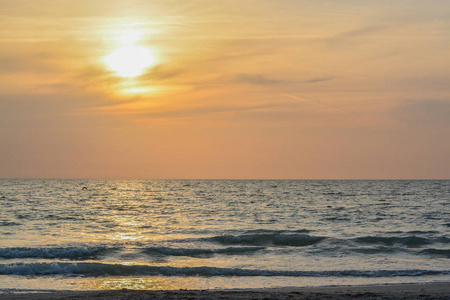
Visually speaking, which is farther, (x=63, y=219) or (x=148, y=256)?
(x=63, y=219)

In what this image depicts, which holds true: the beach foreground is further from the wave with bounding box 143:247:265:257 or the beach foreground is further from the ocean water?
the wave with bounding box 143:247:265:257

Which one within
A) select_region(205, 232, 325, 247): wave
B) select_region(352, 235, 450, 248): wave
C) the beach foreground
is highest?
the beach foreground

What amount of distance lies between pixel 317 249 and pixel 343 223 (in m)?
Result: 13.4

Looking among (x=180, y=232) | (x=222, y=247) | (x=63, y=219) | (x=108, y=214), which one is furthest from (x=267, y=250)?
(x=108, y=214)

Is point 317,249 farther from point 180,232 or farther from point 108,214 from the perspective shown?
point 108,214

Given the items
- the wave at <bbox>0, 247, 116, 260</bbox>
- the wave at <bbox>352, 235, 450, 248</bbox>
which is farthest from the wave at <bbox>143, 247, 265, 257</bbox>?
the wave at <bbox>352, 235, 450, 248</bbox>

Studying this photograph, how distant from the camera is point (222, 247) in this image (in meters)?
28.7

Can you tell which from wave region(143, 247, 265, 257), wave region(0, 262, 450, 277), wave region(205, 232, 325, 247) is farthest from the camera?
wave region(205, 232, 325, 247)

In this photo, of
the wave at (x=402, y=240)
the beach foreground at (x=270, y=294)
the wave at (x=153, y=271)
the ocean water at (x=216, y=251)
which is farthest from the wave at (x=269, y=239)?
the beach foreground at (x=270, y=294)

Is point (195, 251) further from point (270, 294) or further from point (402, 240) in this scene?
point (402, 240)

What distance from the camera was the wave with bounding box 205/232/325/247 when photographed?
3041 centimetres

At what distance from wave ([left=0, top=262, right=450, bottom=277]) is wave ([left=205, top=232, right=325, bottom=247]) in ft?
28.3

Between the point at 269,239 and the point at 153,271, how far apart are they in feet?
38.9

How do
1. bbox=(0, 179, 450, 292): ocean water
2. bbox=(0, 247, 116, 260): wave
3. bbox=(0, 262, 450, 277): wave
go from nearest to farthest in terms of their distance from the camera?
bbox=(0, 179, 450, 292): ocean water → bbox=(0, 262, 450, 277): wave → bbox=(0, 247, 116, 260): wave
